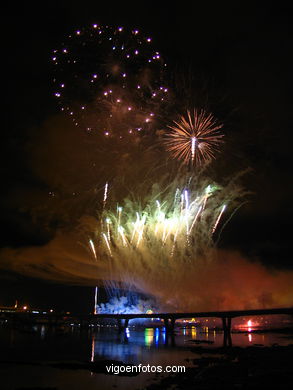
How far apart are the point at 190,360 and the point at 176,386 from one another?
1670cm

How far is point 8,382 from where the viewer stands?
30.1 m

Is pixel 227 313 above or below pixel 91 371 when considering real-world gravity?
above

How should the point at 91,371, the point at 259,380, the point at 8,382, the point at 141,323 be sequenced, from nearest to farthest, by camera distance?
the point at 259,380 → the point at 8,382 → the point at 91,371 → the point at 141,323

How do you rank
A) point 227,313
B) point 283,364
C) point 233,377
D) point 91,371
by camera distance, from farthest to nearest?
point 227,313, point 91,371, point 283,364, point 233,377

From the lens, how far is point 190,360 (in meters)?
42.4

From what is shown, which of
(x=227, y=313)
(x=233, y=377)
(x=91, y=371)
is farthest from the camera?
(x=227, y=313)

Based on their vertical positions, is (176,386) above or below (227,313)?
below

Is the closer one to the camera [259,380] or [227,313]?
[259,380]

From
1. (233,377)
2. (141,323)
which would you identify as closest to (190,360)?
(233,377)

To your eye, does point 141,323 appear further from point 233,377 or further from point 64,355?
point 233,377

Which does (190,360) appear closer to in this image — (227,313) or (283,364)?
(283,364)

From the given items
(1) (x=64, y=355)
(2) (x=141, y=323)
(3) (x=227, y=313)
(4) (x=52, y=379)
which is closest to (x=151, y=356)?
(1) (x=64, y=355)

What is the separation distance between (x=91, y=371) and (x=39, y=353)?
56.5 feet

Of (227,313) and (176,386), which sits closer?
(176,386)
